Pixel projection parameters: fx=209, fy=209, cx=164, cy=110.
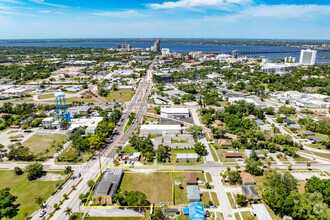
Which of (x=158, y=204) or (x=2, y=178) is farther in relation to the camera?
(x=2, y=178)

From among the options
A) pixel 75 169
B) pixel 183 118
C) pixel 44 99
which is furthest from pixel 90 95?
pixel 75 169

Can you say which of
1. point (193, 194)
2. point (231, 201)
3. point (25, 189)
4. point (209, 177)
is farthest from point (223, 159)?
point (25, 189)

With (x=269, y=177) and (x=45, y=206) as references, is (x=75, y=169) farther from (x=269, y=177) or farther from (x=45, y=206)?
(x=269, y=177)

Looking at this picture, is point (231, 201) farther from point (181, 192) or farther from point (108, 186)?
point (108, 186)

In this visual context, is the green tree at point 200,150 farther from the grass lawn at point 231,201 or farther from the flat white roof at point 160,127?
the flat white roof at point 160,127

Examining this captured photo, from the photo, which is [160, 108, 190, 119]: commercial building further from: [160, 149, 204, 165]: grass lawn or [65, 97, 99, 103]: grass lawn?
[65, 97, 99, 103]: grass lawn

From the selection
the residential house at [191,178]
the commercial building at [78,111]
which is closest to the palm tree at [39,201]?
the residential house at [191,178]

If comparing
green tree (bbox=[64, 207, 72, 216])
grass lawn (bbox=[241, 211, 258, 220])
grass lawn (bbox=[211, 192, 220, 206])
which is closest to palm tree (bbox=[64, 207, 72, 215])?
green tree (bbox=[64, 207, 72, 216])
